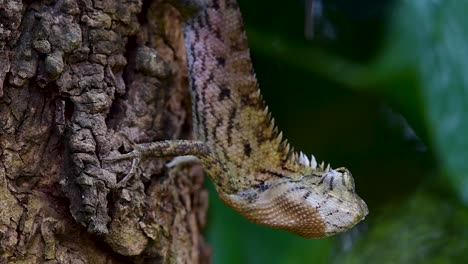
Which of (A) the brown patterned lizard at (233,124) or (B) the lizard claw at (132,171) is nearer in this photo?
(B) the lizard claw at (132,171)

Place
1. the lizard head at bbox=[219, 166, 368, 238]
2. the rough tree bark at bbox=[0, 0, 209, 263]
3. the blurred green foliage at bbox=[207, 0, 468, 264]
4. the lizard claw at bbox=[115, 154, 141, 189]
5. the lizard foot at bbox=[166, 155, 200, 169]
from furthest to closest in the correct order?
the blurred green foliage at bbox=[207, 0, 468, 264] → the lizard foot at bbox=[166, 155, 200, 169] → the lizard head at bbox=[219, 166, 368, 238] → the lizard claw at bbox=[115, 154, 141, 189] → the rough tree bark at bbox=[0, 0, 209, 263]

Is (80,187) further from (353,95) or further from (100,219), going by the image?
(353,95)

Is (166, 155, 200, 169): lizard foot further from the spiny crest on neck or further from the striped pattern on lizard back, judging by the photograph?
the spiny crest on neck

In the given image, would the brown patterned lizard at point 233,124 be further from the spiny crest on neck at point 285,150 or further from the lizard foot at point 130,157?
the lizard foot at point 130,157

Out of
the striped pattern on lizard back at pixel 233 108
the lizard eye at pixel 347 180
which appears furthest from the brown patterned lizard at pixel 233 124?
the lizard eye at pixel 347 180

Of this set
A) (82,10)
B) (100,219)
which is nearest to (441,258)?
(100,219)

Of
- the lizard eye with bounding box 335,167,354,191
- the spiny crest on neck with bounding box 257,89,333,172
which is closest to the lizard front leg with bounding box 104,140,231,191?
the spiny crest on neck with bounding box 257,89,333,172
